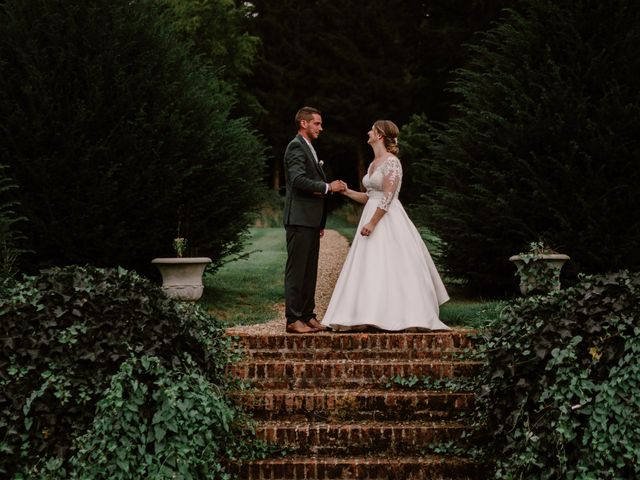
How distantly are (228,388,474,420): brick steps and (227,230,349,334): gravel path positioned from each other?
4.47ft

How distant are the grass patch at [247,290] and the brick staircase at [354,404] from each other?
1639mm

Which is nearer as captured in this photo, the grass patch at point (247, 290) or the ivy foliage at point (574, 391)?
the ivy foliage at point (574, 391)

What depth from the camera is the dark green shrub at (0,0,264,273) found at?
28.7 feet

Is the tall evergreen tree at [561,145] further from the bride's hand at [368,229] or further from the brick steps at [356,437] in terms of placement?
the brick steps at [356,437]

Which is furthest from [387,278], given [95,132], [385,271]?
[95,132]

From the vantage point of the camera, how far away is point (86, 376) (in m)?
4.55

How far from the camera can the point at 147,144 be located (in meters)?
9.13

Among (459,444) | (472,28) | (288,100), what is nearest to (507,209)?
(459,444)

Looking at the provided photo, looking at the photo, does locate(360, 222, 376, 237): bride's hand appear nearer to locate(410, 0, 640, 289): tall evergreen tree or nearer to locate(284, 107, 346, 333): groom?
locate(284, 107, 346, 333): groom

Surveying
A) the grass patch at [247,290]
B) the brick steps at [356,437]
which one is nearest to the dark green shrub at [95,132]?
the grass patch at [247,290]

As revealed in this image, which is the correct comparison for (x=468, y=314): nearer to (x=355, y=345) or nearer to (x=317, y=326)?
(x=317, y=326)

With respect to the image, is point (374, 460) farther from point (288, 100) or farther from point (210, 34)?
point (288, 100)

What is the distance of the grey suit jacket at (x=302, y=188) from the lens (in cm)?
688

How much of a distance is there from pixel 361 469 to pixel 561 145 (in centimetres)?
583
